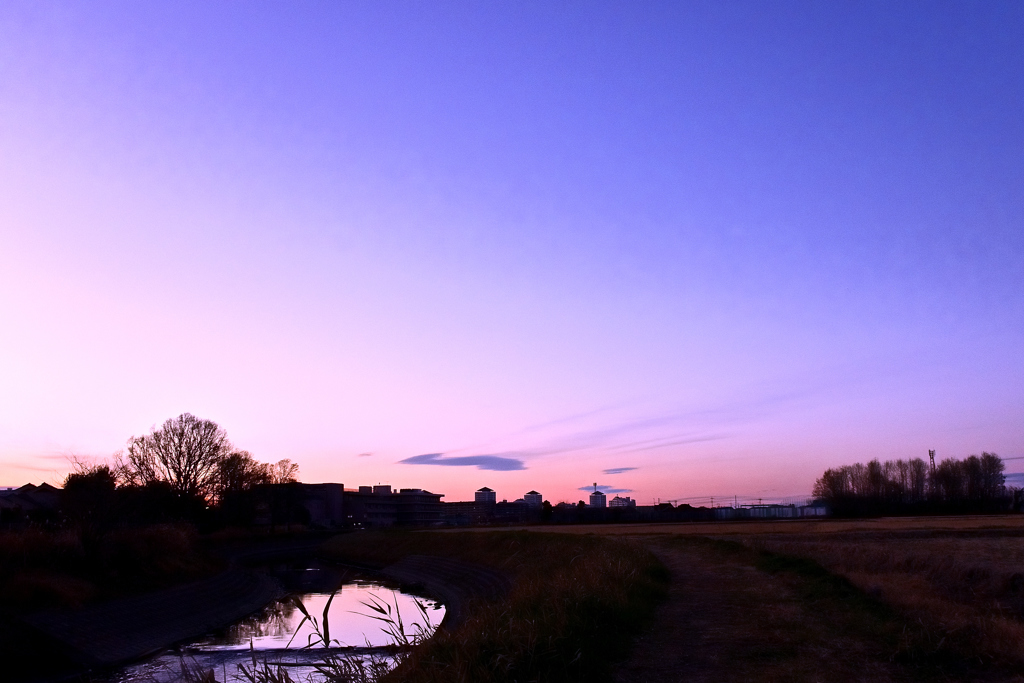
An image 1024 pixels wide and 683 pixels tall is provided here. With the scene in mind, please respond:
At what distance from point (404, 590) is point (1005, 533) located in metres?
33.8

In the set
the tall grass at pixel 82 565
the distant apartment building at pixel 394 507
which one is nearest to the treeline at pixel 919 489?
the distant apartment building at pixel 394 507

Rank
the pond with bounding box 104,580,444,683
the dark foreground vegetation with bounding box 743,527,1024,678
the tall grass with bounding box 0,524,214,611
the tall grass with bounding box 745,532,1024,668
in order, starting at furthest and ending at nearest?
1. the tall grass with bounding box 0,524,214,611
2. the pond with bounding box 104,580,444,683
3. the tall grass with bounding box 745,532,1024,668
4. the dark foreground vegetation with bounding box 743,527,1024,678

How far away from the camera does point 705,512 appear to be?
407ft

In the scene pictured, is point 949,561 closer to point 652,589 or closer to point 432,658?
point 652,589

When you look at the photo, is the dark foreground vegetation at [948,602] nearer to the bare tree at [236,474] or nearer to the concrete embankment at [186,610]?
the concrete embankment at [186,610]

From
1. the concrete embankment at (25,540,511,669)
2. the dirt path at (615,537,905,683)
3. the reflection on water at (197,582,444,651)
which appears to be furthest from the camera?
the reflection on water at (197,582,444,651)

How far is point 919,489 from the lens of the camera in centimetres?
13362

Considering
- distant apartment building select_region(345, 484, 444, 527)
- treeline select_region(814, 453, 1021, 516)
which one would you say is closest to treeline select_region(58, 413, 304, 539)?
distant apartment building select_region(345, 484, 444, 527)

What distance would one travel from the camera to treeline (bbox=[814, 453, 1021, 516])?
109 meters

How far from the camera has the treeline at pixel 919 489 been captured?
359 ft

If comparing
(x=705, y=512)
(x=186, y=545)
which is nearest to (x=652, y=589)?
(x=186, y=545)

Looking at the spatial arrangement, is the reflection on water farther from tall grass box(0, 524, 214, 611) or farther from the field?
the field

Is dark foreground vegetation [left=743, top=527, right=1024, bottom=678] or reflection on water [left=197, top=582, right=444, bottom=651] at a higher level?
dark foreground vegetation [left=743, top=527, right=1024, bottom=678]

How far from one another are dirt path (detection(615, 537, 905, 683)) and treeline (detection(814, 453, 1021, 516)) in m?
99.5
